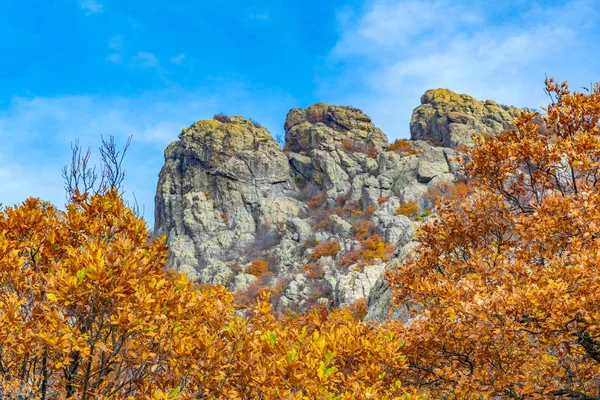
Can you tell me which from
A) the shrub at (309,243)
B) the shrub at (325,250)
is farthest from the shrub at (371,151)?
the shrub at (325,250)

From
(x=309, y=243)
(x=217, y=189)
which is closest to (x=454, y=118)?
(x=309, y=243)

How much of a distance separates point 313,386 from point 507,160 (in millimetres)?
5360

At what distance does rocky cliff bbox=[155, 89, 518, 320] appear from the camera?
4197cm

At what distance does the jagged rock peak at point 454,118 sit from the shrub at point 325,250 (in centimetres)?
2623

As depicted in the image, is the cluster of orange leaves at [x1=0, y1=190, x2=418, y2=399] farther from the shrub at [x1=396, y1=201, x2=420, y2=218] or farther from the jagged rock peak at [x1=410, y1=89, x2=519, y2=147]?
the jagged rock peak at [x1=410, y1=89, x2=519, y2=147]

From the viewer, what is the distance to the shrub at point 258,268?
44888mm

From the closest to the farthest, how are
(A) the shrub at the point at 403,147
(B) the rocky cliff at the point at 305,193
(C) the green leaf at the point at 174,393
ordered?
→ (C) the green leaf at the point at 174,393 → (B) the rocky cliff at the point at 305,193 → (A) the shrub at the point at 403,147

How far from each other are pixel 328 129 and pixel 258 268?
96.9 feet

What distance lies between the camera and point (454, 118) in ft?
210

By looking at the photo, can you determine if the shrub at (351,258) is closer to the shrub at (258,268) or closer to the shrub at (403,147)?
the shrub at (258,268)

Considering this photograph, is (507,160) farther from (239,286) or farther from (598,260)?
(239,286)

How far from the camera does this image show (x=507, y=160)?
6969mm

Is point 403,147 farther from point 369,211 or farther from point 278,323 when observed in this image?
point 278,323

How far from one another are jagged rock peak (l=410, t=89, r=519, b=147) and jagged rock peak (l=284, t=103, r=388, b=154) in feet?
22.4
